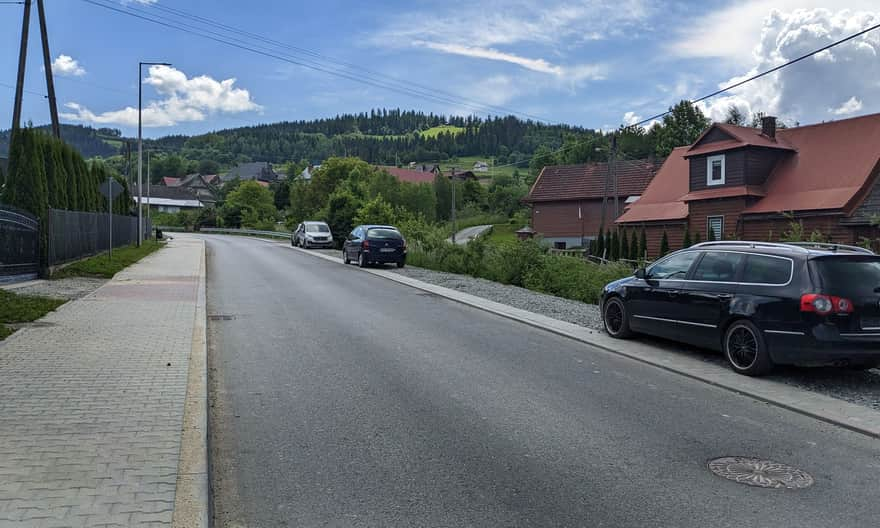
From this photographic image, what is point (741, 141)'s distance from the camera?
3397 cm

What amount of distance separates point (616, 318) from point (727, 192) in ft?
87.2

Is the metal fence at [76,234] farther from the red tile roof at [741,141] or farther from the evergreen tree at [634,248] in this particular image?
the red tile roof at [741,141]

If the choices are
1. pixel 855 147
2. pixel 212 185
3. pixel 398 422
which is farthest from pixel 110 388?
pixel 212 185

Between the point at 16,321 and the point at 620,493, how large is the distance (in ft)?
33.0

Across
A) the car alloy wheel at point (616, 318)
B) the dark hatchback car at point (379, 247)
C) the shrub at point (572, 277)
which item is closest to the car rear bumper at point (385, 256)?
the dark hatchback car at point (379, 247)

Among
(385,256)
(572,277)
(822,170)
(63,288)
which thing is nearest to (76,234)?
(63,288)

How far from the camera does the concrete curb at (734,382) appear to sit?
6410 mm

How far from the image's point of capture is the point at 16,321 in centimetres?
1085

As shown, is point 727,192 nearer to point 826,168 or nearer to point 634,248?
point 826,168

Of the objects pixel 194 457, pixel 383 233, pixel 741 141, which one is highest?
pixel 741 141

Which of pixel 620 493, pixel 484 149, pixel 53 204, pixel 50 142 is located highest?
pixel 484 149

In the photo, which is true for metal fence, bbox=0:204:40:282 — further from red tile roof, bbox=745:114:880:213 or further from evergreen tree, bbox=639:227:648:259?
evergreen tree, bbox=639:227:648:259

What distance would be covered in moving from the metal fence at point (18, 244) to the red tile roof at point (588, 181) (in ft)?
152

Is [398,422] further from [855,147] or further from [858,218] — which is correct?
[855,147]
